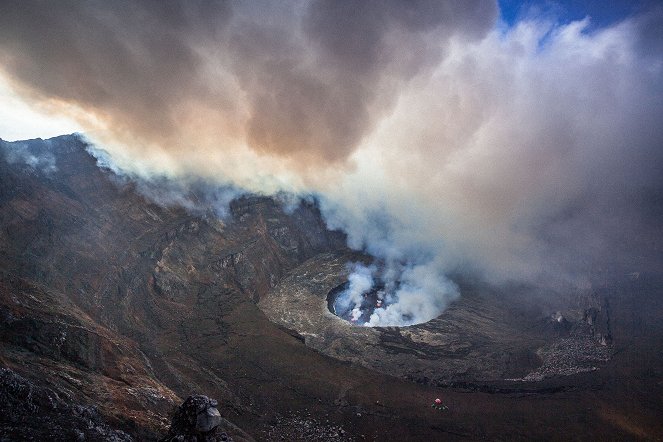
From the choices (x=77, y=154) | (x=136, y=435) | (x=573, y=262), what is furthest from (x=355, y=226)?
(x=136, y=435)

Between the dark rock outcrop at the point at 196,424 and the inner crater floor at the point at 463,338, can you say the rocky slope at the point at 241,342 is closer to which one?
the inner crater floor at the point at 463,338

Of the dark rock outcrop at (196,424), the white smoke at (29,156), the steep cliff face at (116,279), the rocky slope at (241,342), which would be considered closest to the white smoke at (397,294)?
the rocky slope at (241,342)

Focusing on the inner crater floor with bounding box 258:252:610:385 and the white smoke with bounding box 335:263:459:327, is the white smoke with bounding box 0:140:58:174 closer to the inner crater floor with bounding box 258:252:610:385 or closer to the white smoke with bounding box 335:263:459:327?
the inner crater floor with bounding box 258:252:610:385

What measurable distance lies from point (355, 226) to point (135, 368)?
Result: 67.0 m

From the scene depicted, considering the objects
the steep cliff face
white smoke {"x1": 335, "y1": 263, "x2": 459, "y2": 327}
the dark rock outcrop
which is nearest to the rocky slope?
the steep cliff face

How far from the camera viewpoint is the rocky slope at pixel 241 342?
20922mm

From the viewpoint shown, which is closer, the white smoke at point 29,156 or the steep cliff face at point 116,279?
the steep cliff face at point 116,279

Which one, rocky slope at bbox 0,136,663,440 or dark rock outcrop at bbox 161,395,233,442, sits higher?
rocky slope at bbox 0,136,663,440

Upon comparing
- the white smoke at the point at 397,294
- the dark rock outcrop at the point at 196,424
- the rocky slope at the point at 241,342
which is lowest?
the dark rock outcrop at the point at 196,424

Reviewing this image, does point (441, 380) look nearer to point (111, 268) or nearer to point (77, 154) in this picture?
point (111, 268)

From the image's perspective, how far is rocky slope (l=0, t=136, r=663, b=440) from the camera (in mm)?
20922

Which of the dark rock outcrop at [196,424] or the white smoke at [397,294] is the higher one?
the white smoke at [397,294]

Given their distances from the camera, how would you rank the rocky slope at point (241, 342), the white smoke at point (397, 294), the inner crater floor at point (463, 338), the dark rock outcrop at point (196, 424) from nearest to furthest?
1. the dark rock outcrop at point (196, 424)
2. the rocky slope at point (241, 342)
3. the inner crater floor at point (463, 338)
4. the white smoke at point (397, 294)

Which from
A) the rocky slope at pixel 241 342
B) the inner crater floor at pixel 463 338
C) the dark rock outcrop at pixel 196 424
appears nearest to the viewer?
the dark rock outcrop at pixel 196 424
